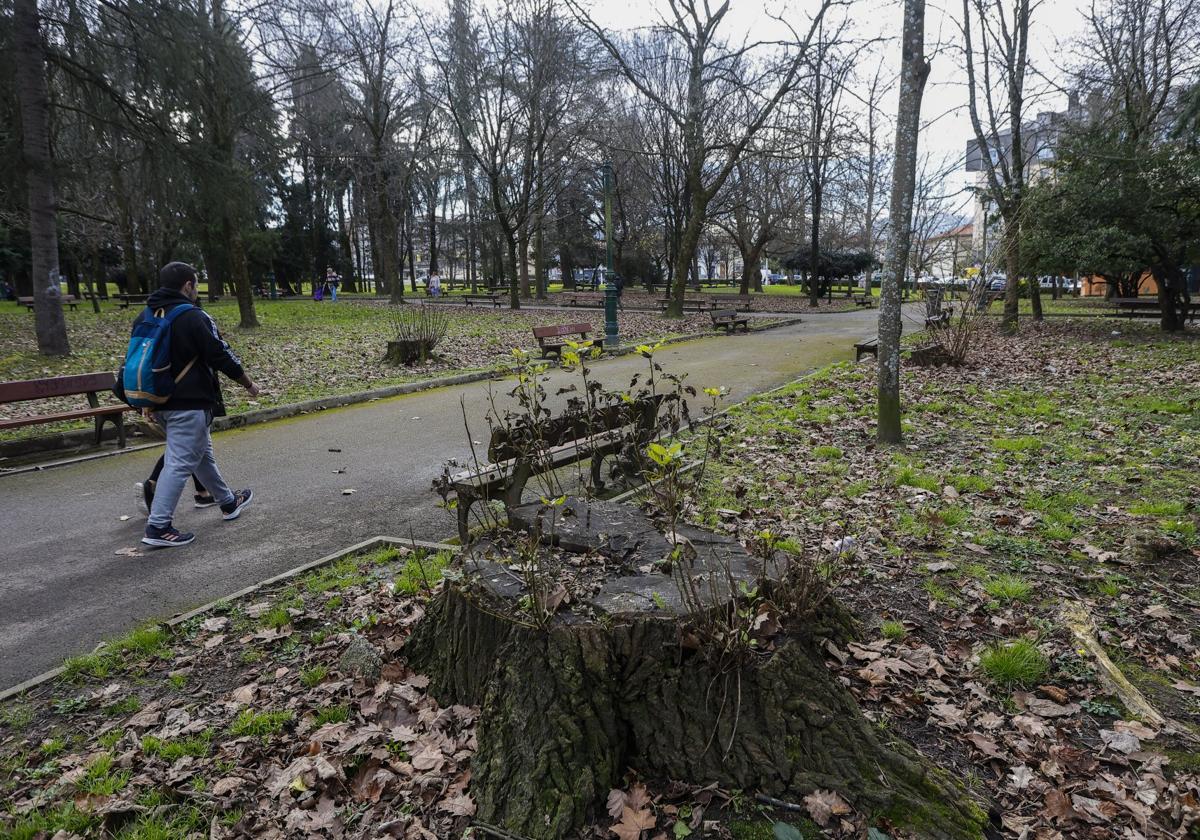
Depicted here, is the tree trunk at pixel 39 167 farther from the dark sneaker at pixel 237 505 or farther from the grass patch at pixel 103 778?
the grass patch at pixel 103 778

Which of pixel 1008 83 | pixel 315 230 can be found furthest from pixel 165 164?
pixel 315 230

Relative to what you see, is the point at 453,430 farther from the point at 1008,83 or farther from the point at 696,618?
the point at 1008,83

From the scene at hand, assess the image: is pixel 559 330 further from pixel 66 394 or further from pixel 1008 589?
pixel 1008 589

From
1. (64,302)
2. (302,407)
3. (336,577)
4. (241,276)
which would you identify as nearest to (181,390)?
(336,577)

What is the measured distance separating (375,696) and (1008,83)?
67.8 feet

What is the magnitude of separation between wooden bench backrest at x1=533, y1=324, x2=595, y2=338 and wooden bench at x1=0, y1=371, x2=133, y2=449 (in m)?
7.59

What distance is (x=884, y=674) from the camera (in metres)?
3.24

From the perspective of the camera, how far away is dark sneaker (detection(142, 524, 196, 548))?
5090mm

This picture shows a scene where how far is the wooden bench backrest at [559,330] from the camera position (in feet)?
47.3

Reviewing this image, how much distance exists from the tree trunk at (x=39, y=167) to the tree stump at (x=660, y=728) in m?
13.7

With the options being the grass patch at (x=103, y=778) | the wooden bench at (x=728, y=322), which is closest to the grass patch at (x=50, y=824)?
the grass patch at (x=103, y=778)

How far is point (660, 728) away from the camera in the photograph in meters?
2.68

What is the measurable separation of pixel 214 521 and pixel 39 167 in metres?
10.2

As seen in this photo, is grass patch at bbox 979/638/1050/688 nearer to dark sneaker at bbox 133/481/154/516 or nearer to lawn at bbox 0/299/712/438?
dark sneaker at bbox 133/481/154/516
